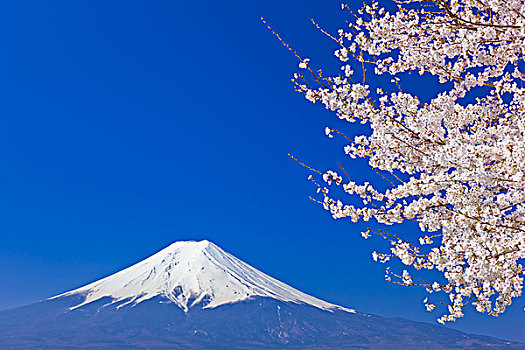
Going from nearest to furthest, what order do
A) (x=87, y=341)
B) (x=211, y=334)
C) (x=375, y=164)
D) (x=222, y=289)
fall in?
(x=375, y=164)
(x=87, y=341)
(x=211, y=334)
(x=222, y=289)

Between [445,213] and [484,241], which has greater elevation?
[445,213]

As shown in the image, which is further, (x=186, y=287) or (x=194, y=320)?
(x=186, y=287)

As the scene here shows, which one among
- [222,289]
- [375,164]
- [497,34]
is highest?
[222,289]

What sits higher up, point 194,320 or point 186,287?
point 186,287

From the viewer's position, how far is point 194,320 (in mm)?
177125

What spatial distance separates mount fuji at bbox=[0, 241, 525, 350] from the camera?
158 meters

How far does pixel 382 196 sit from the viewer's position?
187 inches

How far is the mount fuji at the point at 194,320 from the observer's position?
15788cm

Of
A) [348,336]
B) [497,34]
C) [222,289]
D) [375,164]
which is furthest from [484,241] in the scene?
[222,289]

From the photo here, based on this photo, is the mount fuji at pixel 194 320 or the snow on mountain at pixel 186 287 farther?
the snow on mountain at pixel 186 287

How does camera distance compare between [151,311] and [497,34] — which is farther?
[151,311]

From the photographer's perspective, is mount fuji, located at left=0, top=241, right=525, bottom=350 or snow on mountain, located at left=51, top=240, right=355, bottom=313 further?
snow on mountain, located at left=51, top=240, right=355, bottom=313

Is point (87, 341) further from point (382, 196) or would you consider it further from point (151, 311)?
point (382, 196)

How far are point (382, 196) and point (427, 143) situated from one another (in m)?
0.64
